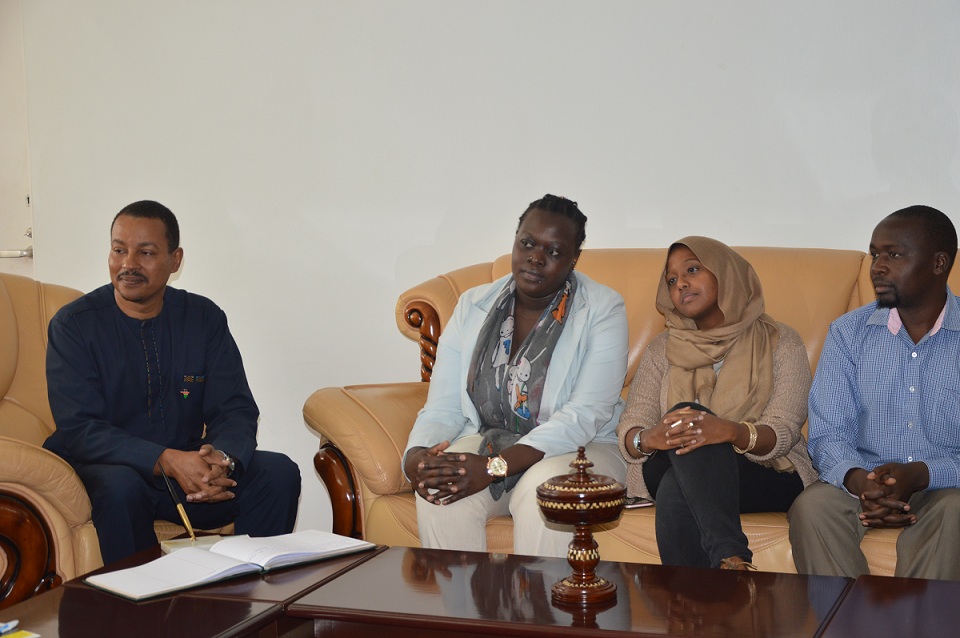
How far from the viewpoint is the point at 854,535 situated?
2.23 meters

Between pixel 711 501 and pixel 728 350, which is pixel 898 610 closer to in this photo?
pixel 711 501

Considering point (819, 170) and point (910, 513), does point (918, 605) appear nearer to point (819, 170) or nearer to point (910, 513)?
point (910, 513)

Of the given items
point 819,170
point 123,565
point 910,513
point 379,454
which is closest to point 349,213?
point 379,454

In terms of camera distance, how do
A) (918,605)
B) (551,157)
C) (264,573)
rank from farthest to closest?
(551,157)
(264,573)
(918,605)

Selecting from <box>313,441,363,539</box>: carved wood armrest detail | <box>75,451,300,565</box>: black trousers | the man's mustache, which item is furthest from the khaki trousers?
the man's mustache

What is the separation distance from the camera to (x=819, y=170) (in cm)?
319

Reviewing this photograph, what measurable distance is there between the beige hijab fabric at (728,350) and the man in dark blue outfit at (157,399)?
1.19m

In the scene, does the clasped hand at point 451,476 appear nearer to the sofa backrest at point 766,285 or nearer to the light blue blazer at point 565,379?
the light blue blazer at point 565,379

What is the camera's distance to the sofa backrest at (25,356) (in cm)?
283

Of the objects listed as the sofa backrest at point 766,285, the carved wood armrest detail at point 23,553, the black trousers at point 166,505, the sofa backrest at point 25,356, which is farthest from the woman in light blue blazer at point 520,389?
the sofa backrest at point 25,356

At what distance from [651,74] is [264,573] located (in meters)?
2.26

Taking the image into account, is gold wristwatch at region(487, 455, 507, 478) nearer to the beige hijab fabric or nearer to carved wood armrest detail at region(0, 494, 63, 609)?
the beige hijab fabric

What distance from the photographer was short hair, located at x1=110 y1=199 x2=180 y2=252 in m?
2.81

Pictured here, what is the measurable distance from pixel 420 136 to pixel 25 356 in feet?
5.22
